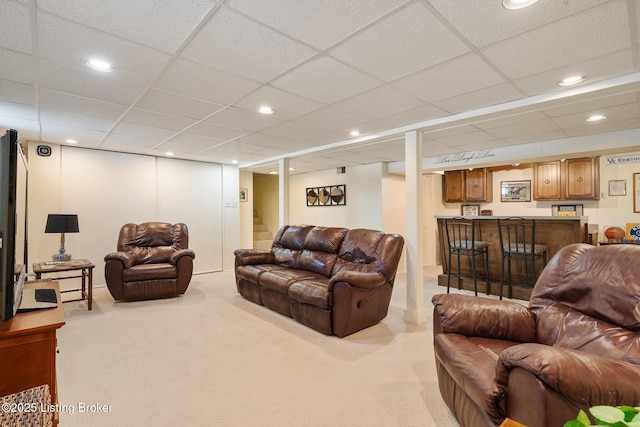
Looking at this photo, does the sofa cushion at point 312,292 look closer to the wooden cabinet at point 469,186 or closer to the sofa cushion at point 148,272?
the sofa cushion at point 148,272

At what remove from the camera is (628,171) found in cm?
593

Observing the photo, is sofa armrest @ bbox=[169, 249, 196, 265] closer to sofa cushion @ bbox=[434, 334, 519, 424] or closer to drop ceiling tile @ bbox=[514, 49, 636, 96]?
sofa cushion @ bbox=[434, 334, 519, 424]

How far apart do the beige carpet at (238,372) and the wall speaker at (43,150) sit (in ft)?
8.56

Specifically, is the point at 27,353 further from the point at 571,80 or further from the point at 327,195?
the point at 327,195

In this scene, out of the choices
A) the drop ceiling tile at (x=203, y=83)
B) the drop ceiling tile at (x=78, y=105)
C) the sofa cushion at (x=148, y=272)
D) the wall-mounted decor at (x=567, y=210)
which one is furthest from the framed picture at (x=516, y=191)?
the drop ceiling tile at (x=78, y=105)

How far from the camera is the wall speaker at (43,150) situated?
15.4ft

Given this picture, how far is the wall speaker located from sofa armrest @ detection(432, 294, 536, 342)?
5.89 m

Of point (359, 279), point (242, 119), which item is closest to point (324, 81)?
point (242, 119)

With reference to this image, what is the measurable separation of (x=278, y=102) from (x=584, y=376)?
283cm

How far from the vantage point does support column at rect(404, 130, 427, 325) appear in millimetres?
3594

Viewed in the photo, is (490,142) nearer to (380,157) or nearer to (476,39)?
(380,157)

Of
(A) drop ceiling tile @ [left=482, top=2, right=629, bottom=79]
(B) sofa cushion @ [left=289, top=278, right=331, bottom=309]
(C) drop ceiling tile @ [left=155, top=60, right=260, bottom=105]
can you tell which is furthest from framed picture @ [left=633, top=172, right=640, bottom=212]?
(C) drop ceiling tile @ [left=155, top=60, right=260, bottom=105]

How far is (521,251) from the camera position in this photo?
4395 millimetres

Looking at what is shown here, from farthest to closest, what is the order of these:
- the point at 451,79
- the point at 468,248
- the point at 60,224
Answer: the point at 468,248 → the point at 60,224 → the point at 451,79
